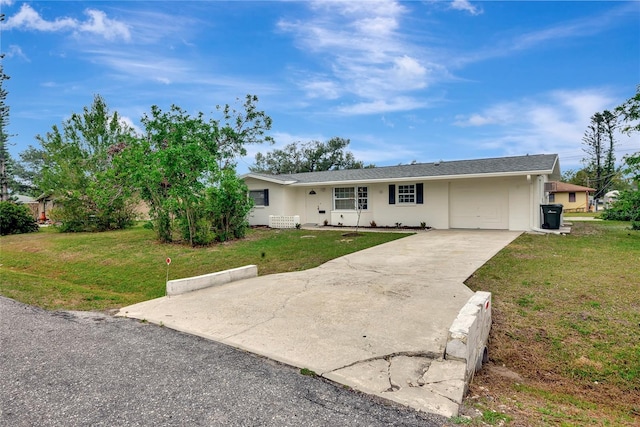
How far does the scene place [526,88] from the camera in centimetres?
1639

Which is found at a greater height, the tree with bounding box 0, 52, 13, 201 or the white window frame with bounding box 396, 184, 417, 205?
the tree with bounding box 0, 52, 13, 201

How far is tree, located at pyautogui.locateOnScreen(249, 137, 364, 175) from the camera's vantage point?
129 feet

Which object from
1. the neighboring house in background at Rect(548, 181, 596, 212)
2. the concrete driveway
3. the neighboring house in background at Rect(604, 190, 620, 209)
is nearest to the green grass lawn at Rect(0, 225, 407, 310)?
the concrete driveway

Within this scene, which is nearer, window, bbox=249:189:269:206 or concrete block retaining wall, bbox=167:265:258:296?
concrete block retaining wall, bbox=167:265:258:296

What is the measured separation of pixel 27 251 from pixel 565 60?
20597mm

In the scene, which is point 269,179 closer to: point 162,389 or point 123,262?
point 123,262

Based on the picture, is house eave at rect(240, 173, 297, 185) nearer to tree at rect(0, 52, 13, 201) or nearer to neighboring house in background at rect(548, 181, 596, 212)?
tree at rect(0, 52, 13, 201)

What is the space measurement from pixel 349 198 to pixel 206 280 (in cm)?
1216

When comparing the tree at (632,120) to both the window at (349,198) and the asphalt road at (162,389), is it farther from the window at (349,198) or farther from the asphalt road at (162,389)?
the asphalt road at (162,389)

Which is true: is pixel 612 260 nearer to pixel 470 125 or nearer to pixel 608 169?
pixel 470 125

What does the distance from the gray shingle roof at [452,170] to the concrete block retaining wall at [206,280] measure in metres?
10.2

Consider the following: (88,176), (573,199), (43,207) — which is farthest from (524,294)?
(573,199)

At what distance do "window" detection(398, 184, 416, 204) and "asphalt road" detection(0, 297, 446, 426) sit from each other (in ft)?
44.7

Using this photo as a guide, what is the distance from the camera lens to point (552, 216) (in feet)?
44.5
